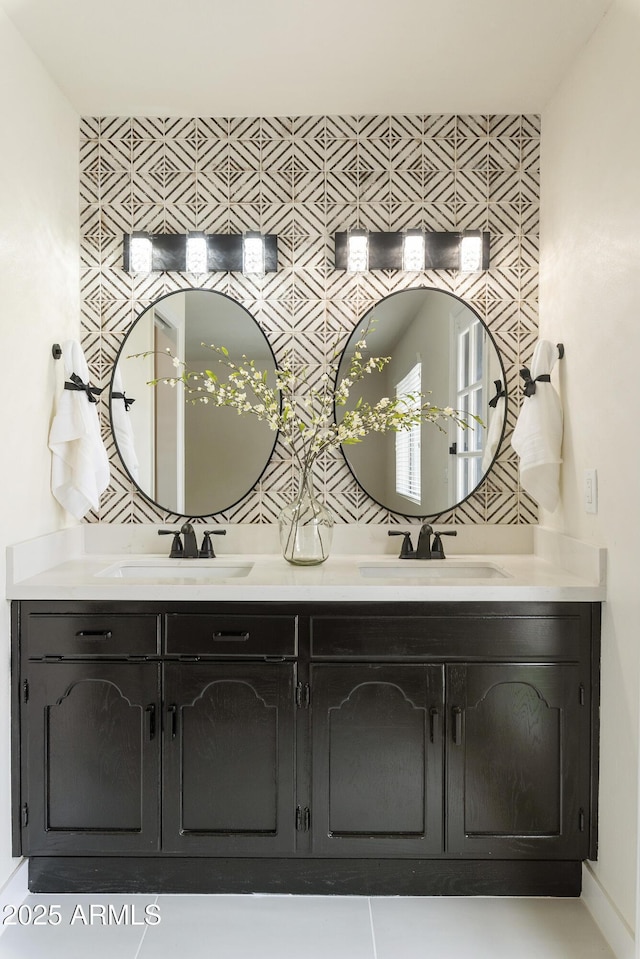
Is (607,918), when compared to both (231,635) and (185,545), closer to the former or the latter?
(231,635)

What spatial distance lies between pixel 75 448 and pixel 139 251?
0.82 metres

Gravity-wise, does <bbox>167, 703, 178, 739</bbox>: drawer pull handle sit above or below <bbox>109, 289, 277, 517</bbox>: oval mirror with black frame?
below

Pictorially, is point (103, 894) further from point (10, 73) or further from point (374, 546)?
point (10, 73)

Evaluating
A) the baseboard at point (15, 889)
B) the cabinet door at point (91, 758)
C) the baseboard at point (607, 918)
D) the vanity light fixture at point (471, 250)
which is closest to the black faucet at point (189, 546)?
the cabinet door at point (91, 758)

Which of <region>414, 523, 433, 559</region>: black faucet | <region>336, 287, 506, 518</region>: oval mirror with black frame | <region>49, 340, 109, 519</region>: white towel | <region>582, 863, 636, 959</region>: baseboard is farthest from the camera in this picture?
<region>336, 287, 506, 518</region>: oval mirror with black frame

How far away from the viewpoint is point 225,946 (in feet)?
6.81

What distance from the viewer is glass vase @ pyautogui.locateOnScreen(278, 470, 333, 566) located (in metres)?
2.65

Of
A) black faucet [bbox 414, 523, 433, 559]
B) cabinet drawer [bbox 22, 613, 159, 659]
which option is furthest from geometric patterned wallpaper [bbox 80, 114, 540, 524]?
cabinet drawer [bbox 22, 613, 159, 659]

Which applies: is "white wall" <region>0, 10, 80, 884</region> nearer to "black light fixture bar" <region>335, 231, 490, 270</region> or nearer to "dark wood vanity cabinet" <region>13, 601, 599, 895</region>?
"dark wood vanity cabinet" <region>13, 601, 599, 895</region>

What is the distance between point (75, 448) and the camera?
2621 millimetres

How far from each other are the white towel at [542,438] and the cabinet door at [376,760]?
2.57 feet

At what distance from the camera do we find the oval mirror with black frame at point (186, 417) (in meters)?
2.88

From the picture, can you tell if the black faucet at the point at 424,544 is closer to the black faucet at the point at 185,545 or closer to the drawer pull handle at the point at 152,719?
the black faucet at the point at 185,545

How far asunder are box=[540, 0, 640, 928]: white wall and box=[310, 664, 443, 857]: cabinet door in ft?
1.69
